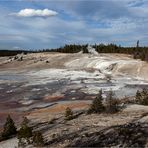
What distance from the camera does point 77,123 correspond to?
54.1 ft

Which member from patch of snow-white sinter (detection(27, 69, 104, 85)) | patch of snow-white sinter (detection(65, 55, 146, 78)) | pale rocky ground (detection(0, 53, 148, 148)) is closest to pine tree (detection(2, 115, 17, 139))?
pale rocky ground (detection(0, 53, 148, 148))

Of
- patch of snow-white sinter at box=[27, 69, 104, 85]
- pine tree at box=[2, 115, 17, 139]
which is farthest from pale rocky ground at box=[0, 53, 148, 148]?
pine tree at box=[2, 115, 17, 139]

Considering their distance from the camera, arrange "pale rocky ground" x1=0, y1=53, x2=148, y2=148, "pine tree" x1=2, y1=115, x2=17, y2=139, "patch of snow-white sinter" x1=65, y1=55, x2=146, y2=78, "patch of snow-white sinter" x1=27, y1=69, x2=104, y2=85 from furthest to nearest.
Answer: "patch of snow-white sinter" x1=65, y1=55, x2=146, y2=78, "patch of snow-white sinter" x1=27, y1=69, x2=104, y2=85, "pine tree" x1=2, y1=115, x2=17, y2=139, "pale rocky ground" x1=0, y1=53, x2=148, y2=148

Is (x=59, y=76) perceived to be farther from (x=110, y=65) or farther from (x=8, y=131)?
(x=8, y=131)

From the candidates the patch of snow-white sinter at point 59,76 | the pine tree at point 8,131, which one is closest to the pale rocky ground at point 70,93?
the patch of snow-white sinter at point 59,76

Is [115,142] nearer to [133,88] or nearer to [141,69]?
[133,88]

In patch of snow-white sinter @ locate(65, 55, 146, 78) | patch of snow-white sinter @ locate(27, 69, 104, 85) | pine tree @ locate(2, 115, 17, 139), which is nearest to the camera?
pine tree @ locate(2, 115, 17, 139)

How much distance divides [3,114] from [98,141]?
1228 centimetres

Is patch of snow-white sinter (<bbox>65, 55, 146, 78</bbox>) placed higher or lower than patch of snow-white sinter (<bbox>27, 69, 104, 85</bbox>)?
higher

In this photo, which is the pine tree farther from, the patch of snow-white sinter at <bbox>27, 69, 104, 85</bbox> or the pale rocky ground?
the patch of snow-white sinter at <bbox>27, 69, 104, 85</bbox>

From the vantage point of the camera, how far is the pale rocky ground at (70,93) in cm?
1542

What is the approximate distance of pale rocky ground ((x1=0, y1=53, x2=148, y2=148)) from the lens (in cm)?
1542

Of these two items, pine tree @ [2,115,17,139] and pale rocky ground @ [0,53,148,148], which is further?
pine tree @ [2,115,17,139]

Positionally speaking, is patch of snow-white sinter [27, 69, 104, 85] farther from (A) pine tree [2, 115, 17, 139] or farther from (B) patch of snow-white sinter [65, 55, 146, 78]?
(A) pine tree [2, 115, 17, 139]
